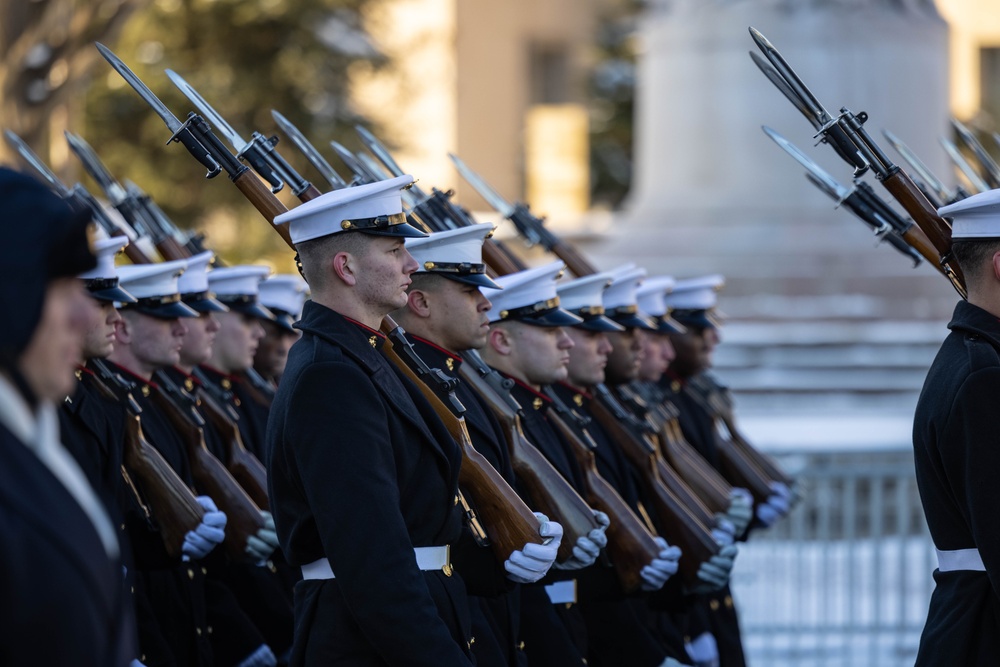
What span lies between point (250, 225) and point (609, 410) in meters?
15.4

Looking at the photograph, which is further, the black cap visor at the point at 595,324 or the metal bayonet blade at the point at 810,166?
the black cap visor at the point at 595,324

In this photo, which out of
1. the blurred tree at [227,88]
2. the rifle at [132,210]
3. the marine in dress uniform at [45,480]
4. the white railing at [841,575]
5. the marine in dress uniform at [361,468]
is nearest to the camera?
the marine in dress uniform at [45,480]

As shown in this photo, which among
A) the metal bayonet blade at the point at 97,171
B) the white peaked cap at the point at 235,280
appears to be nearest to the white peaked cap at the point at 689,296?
the white peaked cap at the point at 235,280

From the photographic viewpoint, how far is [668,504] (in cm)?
591

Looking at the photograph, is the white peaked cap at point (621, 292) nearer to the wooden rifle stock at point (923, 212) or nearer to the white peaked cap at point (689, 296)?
the white peaked cap at point (689, 296)

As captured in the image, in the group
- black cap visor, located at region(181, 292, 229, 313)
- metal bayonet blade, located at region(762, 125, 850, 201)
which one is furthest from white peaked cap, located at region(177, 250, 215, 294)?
metal bayonet blade, located at region(762, 125, 850, 201)

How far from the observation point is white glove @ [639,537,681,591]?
5.30 meters

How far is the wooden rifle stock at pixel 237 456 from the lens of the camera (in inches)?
235

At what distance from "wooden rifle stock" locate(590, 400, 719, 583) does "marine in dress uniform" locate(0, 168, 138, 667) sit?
12.1 ft

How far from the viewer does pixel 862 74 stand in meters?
14.6

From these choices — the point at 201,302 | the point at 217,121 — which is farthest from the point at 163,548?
the point at 217,121

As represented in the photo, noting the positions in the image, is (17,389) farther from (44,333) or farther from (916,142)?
(916,142)

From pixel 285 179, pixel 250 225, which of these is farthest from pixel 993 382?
pixel 250 225

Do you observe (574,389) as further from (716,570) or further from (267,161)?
(267,161)
